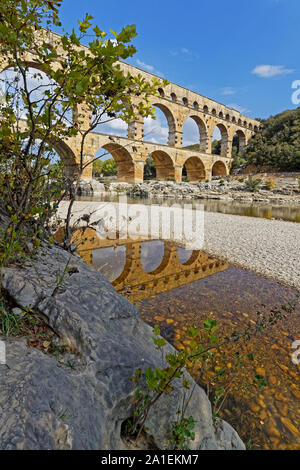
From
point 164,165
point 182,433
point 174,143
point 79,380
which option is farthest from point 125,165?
point 182,433

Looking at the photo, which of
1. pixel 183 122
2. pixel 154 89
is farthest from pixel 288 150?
pixel 154 89

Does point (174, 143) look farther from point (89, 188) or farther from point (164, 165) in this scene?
point (89, 188)

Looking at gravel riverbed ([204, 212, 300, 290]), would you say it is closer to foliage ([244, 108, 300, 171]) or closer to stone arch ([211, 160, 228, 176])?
foliage ([244, 108, 300, 171])

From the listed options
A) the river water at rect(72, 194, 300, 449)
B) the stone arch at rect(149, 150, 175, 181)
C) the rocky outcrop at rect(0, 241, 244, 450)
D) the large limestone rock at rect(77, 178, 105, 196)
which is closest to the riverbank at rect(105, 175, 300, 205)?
the large limestone rock at rect(77, 178, 105, 196)

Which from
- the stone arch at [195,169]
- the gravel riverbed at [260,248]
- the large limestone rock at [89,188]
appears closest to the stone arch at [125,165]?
the large limestone rock at [89,188]

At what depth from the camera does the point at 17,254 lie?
5.72 feet

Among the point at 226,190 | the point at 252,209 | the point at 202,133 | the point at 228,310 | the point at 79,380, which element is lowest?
the point at 228,310

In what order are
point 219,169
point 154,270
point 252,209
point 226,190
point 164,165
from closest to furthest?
1. point 154,270
2. point 252,209
3. point 226,190
4. point 164,165
5. point 219,169

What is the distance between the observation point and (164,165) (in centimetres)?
3050

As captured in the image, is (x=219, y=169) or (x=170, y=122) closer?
(x=170, y=122)

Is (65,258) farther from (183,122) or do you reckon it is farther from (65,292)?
(183,122)

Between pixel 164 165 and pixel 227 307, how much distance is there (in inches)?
1145

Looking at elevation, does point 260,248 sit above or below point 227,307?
above

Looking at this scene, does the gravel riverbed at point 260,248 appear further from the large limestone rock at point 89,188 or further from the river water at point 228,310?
the large limestone rock at point 89,188
